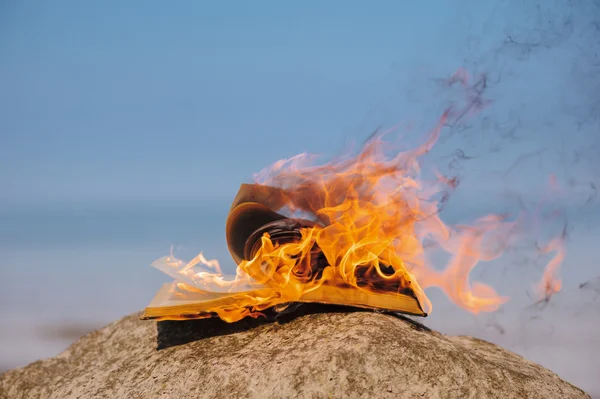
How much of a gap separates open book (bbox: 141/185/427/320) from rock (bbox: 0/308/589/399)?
0.14 m

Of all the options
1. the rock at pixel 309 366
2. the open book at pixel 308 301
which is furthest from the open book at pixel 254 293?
the rock at pixel 309 366

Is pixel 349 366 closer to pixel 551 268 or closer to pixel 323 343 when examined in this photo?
pixel 323 343

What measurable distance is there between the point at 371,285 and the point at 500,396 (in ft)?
3.84

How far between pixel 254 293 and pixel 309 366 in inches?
32.6

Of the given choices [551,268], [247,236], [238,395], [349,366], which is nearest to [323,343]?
[349,366]

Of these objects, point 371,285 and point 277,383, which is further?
point 371,285

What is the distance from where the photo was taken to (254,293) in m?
4.77

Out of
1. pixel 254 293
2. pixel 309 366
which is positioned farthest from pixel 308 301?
pixel 309 366

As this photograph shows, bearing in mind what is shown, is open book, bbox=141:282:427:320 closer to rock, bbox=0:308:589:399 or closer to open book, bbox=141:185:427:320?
open book, bbox=141:185:427:320

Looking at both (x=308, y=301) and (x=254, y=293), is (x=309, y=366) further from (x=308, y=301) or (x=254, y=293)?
(x=254, y=293)

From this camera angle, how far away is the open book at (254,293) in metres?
4.70

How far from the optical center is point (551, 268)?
17.7 ft

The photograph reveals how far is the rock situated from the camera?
4.10 m

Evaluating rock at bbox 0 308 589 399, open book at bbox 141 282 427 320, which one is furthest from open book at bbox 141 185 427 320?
rock at bbox 0 308 589 399
